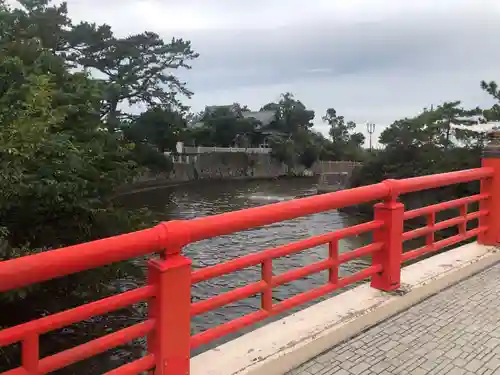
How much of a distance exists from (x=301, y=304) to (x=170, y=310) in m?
1.08

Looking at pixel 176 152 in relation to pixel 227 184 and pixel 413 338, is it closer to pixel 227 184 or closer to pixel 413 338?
pixel 227 184

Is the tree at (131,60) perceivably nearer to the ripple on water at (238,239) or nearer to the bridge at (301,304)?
the ripple on water at (238,239)

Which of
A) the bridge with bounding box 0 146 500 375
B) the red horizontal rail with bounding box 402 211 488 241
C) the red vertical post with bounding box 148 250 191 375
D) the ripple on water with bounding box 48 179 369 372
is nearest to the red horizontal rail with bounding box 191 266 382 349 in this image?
the bridge with bounding box 0 146 500 375

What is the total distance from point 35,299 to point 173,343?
513cm

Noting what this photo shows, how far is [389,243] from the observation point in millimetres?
3322

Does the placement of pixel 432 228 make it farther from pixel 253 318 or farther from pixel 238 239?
pixel 238 239

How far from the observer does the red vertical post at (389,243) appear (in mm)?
3305

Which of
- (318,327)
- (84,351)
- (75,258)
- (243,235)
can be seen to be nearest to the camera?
(75,258)

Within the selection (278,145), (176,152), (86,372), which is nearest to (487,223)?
(86,372)

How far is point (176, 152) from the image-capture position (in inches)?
1532

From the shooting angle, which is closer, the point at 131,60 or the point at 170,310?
the point at 170,310

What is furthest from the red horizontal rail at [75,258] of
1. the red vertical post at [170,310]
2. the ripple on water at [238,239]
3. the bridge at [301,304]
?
the ripple on water at [238,239]

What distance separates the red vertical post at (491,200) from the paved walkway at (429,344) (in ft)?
4.51


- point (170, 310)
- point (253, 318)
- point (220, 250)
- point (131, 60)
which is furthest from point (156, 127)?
point (170, 310)
